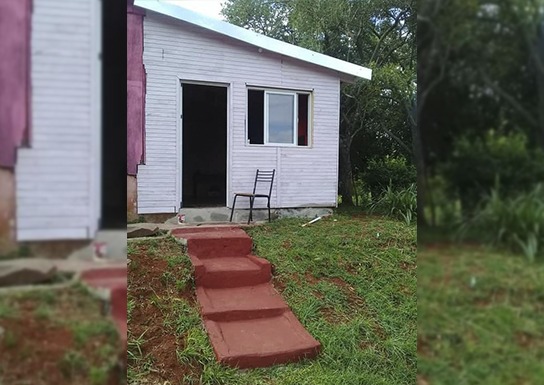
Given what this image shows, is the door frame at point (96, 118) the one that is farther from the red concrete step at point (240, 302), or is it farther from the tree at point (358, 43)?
the tree at point (358, 43)

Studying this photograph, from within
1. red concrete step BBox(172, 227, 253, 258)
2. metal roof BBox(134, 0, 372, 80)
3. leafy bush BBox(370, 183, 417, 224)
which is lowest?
red concrete step BBox(172, 227, 253, 258)

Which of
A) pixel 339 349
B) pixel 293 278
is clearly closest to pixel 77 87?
pixel 339 349

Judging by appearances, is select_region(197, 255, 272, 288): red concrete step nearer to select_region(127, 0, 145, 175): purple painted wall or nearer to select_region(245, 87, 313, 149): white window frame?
select_region(127, 0, 145, 175): purple painted wall

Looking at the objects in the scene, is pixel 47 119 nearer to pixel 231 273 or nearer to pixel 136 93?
pixel 231 273

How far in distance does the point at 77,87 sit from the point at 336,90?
6.20m

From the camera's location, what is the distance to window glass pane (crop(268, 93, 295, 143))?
252 inches

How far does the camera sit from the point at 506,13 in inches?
32.6

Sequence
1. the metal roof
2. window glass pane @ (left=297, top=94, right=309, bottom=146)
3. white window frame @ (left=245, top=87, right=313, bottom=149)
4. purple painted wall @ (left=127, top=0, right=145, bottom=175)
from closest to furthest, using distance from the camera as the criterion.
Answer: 1. purple painted wall @ (left=127, top=0, right=145, bottom=175)
2. the metal roof
3. white window frame @ (left=245, top=87, right=313, bottom=149)
4. window glass pane @ (left=297, top=94, right=309, bottom=146)

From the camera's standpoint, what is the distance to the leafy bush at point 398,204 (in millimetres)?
6123

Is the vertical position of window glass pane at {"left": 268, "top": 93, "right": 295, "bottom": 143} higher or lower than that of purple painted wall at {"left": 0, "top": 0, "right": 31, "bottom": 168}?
higher

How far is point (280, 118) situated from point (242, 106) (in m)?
0.66

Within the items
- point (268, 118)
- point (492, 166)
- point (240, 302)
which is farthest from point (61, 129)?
point (268, 118)

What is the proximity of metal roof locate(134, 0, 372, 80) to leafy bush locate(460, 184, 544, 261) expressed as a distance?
5.01 meters

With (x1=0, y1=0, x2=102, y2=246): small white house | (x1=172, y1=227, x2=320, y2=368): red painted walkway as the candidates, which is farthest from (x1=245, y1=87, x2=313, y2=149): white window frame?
(x1=0, y1=0, x2=102, y2=246): small white house
